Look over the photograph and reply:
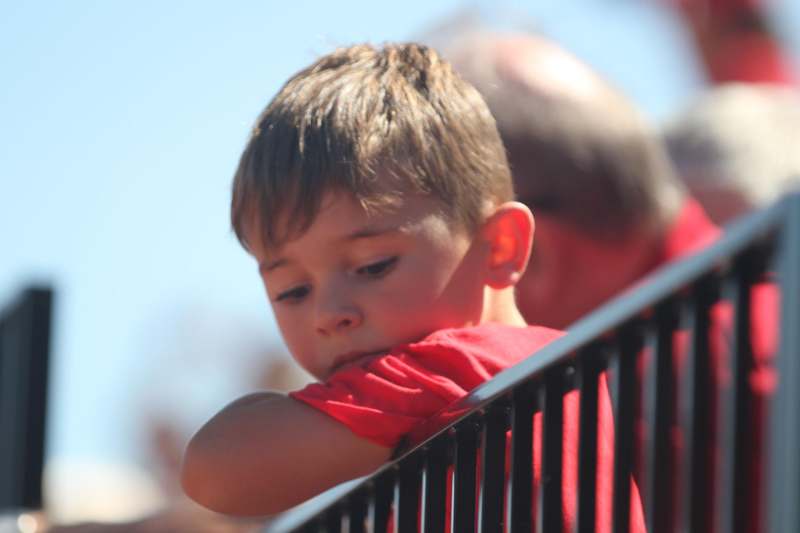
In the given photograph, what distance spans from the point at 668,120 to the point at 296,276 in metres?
3.40

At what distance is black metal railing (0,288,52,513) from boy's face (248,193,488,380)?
77.2 inches

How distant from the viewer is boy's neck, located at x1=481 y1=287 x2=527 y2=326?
2.26 meters

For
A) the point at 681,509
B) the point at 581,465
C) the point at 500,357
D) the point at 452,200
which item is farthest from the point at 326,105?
the point at 681,509

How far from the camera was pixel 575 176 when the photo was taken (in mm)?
4348

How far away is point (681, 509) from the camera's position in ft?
4.93

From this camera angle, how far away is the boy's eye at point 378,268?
2148 millimetres

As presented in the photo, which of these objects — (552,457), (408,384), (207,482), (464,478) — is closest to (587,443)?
(552,457)

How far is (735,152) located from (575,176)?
0.76m

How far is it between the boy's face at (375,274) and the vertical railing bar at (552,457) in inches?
15.8

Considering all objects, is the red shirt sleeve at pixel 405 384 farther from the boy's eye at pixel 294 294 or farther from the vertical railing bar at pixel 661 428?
the vertical railing bar at pixel 661 428

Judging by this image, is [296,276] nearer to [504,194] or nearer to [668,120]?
[504,194]

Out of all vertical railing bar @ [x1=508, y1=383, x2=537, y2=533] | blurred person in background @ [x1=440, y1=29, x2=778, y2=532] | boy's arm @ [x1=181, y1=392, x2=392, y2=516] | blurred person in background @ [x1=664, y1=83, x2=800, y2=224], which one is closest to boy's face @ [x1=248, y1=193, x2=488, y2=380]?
boy's arm @ [x1=181, y1=392, x2=392, y2=516]

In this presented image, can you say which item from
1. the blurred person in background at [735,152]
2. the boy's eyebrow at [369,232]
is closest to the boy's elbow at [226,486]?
the boy's eyebrow at [369,232]

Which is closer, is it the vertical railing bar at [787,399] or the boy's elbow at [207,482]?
the vertical railing bar at [787,399]
